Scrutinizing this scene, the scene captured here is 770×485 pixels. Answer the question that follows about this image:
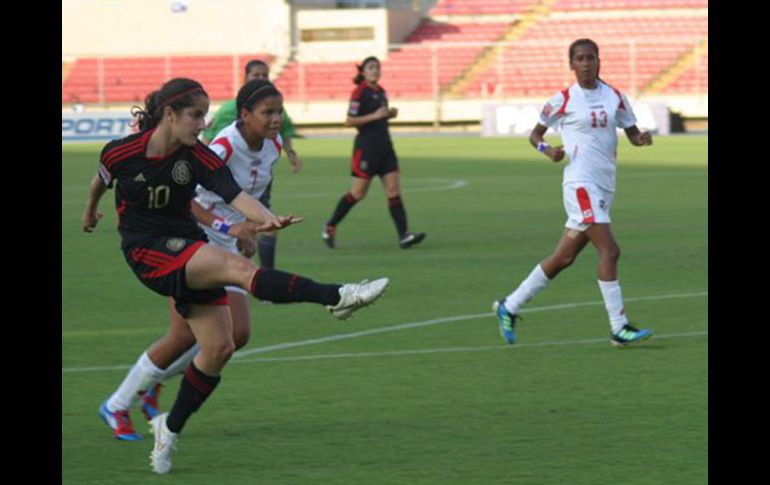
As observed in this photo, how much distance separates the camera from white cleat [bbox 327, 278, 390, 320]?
7.29 m

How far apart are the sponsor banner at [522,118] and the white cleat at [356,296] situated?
4003cm

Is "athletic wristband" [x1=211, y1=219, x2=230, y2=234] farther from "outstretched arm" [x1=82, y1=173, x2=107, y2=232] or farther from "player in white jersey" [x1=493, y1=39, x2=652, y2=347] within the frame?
"player in white jersey" [x1=493, y1=39, x2=652, y2=347]

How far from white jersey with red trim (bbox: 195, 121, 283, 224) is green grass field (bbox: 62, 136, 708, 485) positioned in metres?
1.08

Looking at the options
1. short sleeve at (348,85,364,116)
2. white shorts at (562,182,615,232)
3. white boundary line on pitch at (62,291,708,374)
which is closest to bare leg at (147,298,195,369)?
white boundary line on pitch at (62,291,708,374)

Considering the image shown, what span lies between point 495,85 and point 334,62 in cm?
595

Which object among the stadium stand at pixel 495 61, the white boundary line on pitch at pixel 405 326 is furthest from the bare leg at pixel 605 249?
the stadium stand at pixel 495 61

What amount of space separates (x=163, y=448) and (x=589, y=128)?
4.84 meters

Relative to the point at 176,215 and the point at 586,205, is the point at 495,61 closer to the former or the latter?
the point at 586,205

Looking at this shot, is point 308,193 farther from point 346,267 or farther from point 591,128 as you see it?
point 591,128

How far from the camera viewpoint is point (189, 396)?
7957mm

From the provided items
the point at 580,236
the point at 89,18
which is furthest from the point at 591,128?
the point at 89,18

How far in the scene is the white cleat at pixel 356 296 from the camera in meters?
7.29

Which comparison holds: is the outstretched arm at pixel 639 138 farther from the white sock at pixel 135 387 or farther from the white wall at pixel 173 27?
the white wall at pixel 173 27
